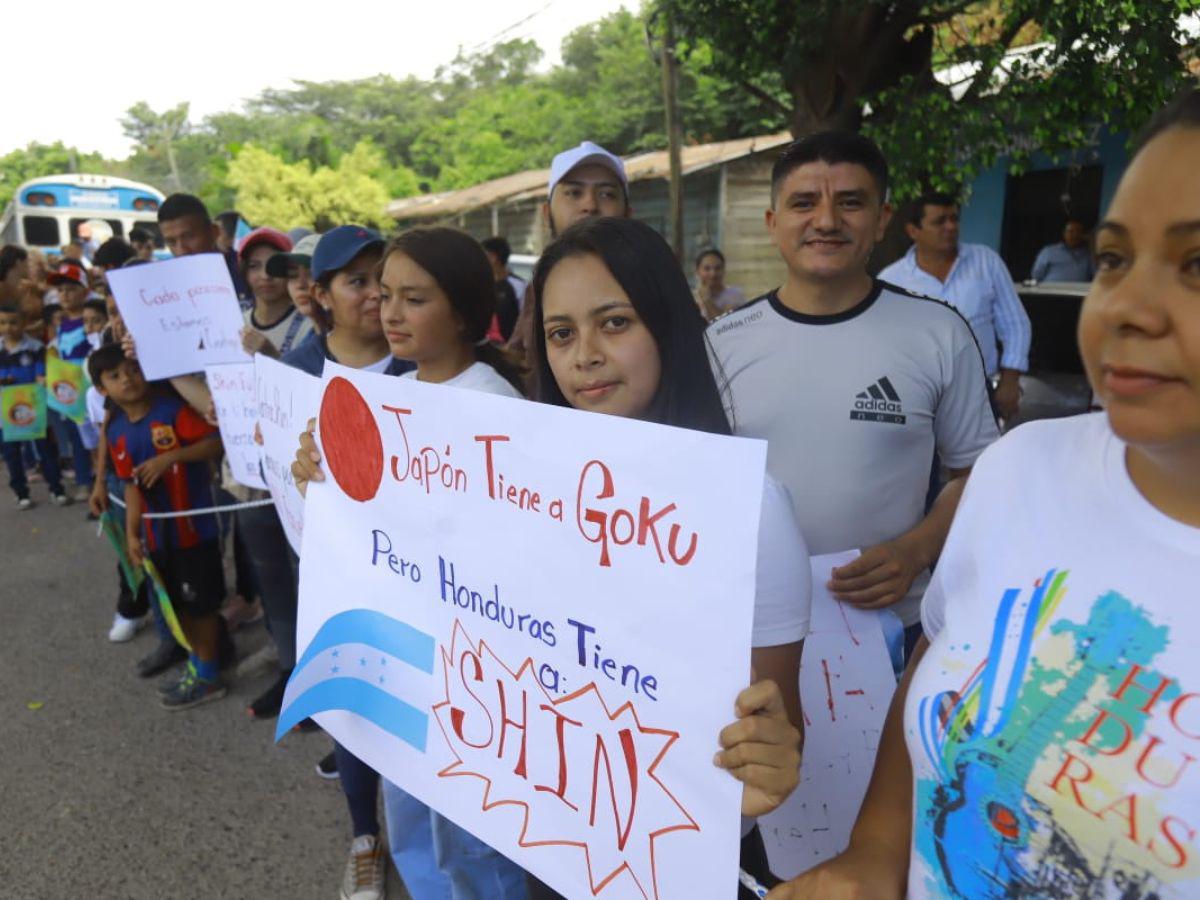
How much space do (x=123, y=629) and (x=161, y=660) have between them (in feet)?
1.91

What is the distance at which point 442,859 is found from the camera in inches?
70.5

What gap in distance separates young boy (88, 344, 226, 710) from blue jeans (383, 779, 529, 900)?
2.04 metres

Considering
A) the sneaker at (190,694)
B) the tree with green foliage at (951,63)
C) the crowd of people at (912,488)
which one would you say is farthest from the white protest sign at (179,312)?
the tree with green foliage at (951,63)

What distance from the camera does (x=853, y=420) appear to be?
1842mm

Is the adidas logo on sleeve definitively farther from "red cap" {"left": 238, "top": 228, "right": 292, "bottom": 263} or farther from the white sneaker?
the white sneaker

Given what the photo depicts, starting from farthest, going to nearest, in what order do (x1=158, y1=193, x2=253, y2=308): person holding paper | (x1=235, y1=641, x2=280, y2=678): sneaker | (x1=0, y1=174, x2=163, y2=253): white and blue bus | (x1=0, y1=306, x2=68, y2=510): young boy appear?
(x1=0, y1=174, x2=163, y2=253): white and blue bus < (x1=0, y1=306, x2=68, y2=510): young boy < (x1=158, y1=193, x2=253, y2=308): person holding paper < (x1=235, y1=641, x2=280, y2=678): sneaker

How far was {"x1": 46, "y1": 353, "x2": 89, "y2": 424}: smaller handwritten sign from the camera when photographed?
598 cm

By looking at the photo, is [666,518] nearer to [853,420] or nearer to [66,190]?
[853,420]

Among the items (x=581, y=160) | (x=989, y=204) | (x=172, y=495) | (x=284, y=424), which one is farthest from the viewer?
(x=989, y=204)

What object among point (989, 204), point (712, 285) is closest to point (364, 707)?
point (712, 285)

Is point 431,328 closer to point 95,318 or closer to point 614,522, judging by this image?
point 614,522

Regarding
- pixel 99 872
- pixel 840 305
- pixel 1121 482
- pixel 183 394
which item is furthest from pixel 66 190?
pixel 1121 482

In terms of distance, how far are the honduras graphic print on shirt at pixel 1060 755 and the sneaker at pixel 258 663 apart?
3577mm

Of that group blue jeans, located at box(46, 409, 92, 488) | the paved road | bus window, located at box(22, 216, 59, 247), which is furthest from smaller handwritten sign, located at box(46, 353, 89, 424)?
bus window, located at box(22, 216, 59, 247)
